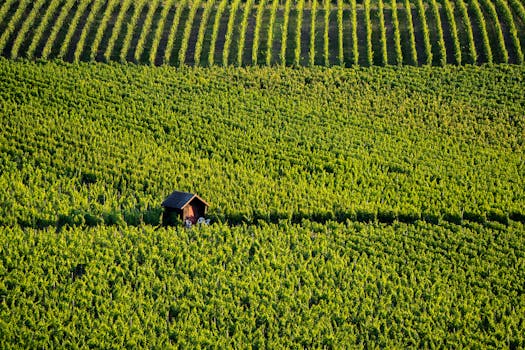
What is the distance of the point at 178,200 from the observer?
2733 centimetres

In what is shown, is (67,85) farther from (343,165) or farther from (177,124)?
(343,165)

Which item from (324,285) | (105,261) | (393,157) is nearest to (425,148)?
(393,157)

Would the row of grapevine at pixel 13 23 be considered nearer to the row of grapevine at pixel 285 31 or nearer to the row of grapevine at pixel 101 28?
the row of grapevine at pixel 101 28

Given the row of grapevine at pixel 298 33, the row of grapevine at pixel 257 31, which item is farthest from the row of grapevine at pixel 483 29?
the row of grapevine at pixel 257 31

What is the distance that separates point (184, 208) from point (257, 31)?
18.1 metres

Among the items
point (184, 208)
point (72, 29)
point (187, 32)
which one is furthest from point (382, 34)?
point (184, 208)

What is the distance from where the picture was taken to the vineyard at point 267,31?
40.2m

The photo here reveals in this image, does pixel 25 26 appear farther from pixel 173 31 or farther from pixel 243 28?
pixel 243 28

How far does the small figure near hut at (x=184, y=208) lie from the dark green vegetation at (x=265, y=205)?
1.98ft

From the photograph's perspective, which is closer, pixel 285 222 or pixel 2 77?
pixel 285 222

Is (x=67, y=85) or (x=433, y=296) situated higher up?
(x=67, y=85)

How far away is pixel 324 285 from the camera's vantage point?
24.7 metres

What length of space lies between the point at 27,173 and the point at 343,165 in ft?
40.4

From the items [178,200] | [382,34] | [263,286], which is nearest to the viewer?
[263,286]
